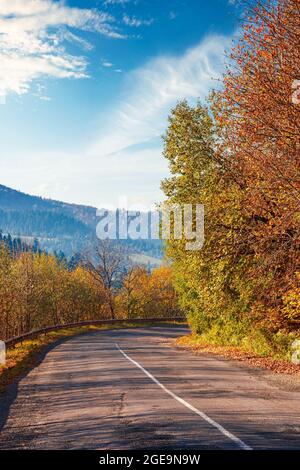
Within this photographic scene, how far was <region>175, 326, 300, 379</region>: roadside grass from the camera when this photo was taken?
63.4 feet

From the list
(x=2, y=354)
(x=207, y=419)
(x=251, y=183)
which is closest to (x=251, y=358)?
(x=251, y=183)

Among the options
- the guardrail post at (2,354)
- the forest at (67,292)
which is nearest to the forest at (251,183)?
the guardrail post at (2,354)

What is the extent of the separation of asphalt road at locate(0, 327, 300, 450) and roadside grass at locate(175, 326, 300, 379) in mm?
1306

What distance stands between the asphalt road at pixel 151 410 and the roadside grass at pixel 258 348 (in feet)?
4.28

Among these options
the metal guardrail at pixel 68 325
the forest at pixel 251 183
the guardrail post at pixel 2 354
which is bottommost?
the metal guardrail at pixel 68 325

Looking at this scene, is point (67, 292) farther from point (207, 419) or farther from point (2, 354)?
point (207, 419)

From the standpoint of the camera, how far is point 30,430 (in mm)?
9320

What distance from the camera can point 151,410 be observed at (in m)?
10.4

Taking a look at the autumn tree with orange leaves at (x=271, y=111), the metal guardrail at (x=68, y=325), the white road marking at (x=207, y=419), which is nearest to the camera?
the white road marking at (x=207, y=419)

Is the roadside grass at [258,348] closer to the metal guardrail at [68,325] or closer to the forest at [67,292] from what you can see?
the metal guardrail at [68,325]

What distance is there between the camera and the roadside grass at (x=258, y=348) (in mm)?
19328

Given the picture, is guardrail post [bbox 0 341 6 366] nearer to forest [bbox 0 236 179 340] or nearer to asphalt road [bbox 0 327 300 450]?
asphalt road [bbox 0 327 300 450]

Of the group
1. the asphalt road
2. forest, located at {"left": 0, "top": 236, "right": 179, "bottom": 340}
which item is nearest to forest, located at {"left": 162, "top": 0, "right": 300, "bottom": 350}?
the asphalt road
